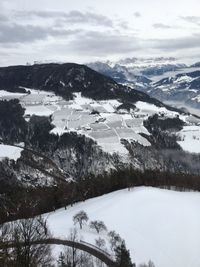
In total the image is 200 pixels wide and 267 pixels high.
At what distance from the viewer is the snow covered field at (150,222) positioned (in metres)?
121

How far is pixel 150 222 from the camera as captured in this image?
142 m

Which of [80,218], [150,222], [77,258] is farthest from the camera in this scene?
[150,222]

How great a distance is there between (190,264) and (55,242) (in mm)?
35703

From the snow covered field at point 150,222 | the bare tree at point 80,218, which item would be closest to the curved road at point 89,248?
the snow covered field at point 150,222

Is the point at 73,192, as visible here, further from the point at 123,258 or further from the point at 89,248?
the point at 123,258

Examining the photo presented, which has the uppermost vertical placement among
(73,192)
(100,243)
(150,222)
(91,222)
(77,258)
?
(73,192)

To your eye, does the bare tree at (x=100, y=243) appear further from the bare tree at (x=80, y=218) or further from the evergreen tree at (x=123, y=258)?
the bare tree at (x=80, y=218)

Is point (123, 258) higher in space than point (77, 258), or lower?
higher

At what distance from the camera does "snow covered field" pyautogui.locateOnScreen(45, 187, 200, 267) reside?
12051 centimetres

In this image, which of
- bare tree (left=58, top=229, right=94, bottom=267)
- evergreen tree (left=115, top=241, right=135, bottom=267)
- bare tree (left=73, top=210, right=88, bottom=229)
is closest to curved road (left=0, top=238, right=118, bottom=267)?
bare tree (left=58, top=229, right=94, bottom=267)

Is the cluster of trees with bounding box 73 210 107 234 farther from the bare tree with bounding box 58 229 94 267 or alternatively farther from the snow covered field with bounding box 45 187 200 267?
the bare tree with bounding box 58 229 94 267

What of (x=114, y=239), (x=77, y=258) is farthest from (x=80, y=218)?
(x=77, y=258)

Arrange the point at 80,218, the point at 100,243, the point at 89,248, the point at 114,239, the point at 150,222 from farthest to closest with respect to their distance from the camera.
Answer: the point at 150,222, the point at 80,218, the point at 114,239, the point at 100,243, the point at 89,248

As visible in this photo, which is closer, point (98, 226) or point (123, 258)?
point (123, 258)
